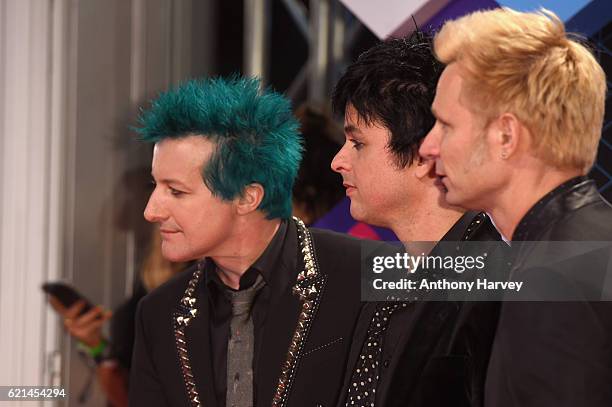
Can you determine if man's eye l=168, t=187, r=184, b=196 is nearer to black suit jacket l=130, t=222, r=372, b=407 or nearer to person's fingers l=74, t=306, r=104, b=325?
black suit jacket l=130, t=222, r=372, b=407

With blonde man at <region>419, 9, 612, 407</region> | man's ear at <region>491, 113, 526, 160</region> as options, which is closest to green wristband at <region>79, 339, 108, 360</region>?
blonde man at <region>419, 9, 612, 407</region>

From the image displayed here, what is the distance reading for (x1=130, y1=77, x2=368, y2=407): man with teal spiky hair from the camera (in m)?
1.66

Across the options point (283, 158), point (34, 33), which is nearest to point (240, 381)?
point (283, 158)

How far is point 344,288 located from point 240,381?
253 mm

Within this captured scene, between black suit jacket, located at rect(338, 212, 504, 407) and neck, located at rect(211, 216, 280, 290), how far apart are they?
0.34 m

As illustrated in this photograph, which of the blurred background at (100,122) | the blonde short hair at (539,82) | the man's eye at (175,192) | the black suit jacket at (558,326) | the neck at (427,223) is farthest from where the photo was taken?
the blurred background at (100,122)

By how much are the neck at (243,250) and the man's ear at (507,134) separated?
581 millimetres

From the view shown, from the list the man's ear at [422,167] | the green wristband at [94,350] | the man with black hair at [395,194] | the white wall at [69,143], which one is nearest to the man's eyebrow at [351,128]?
the man with black hair at [395,194]

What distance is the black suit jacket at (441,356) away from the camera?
4.61 ft

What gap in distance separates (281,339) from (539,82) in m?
0.67

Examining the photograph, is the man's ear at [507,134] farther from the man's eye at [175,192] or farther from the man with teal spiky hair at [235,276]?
the man's eye at [175,192]

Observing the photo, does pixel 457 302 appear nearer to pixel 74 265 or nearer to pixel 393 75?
pixel 393 75

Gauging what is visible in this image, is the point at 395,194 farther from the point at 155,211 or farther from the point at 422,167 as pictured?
the point at 155,211

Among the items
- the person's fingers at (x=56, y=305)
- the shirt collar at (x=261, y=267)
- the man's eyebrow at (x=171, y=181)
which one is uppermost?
the man's eyebrow at (x=171, y=181)
